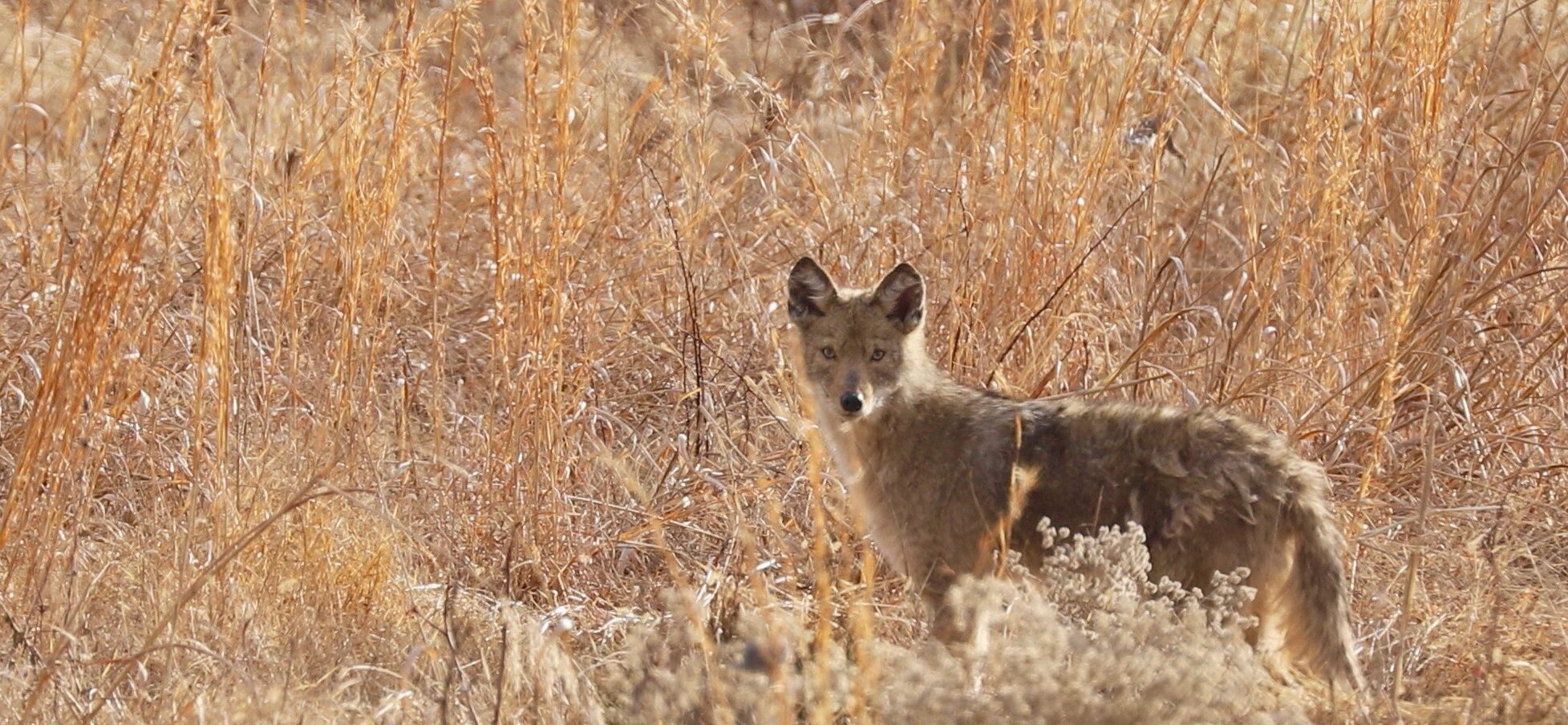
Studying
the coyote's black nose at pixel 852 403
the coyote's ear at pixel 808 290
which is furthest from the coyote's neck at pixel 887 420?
the coyote's ear at pixel 808 290

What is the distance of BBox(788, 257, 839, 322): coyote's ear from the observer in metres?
5.03

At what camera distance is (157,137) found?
3.92 metres

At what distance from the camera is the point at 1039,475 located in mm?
4426

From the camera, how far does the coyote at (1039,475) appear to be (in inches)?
158

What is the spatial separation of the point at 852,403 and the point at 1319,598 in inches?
55.2

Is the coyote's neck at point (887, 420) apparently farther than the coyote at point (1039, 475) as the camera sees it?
Yes

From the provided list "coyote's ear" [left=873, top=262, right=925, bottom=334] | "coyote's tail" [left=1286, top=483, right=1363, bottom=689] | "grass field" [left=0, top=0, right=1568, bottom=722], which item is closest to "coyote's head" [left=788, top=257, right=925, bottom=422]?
"coyote's ear" [left=873, top=262, right=925, bottom=334]

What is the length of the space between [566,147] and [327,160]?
314 centimetres

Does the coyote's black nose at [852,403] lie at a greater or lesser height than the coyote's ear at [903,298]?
lesser

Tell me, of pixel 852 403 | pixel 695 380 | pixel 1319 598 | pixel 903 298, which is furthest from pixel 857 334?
pixel 1319 598

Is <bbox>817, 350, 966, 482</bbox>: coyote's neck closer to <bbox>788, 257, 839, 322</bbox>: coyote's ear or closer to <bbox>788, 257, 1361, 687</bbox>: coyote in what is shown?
<bbox>788, 257, 1361, 687</bbox>: coyote

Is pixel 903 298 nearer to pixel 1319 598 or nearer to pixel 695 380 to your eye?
pixel 695 380

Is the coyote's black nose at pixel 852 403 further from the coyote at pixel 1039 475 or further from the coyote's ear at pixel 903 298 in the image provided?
the coyote's ear at pixel 903 298

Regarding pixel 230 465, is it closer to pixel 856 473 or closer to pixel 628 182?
pixel 856 473
